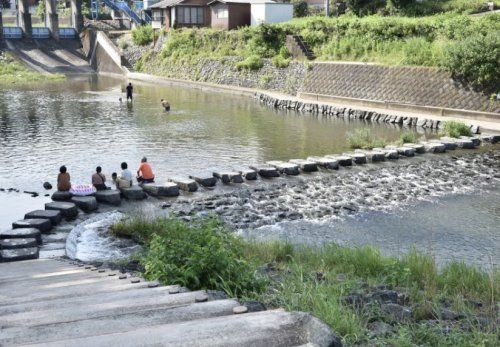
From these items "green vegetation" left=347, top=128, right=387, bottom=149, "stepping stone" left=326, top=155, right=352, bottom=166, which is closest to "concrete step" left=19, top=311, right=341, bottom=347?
"stepping stone" left=326, top=155, right=352, bottom=166

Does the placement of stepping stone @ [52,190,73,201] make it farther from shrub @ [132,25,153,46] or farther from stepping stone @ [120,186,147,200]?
shrub @ [132,25,153,46]

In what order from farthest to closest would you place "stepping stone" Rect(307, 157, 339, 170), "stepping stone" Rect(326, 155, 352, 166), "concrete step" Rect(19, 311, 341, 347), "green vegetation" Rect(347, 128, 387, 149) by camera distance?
"green vegetation" Rect(347, 128, 387, 149), "stepping stone" Rect(326, 155, 352, 166), "stepping stone" Rect(307, 157, 339, 170), "concrete step" Rect(19, 311, 341, 347)

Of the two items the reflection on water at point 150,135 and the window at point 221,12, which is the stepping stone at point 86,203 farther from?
the window at point 221,12

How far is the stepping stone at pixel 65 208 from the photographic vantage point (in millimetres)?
13141

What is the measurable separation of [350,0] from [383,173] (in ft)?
106

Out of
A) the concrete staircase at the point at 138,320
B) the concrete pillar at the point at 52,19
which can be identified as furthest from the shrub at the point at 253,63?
the concrete staircase at the point at 138,320

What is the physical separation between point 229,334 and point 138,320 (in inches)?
36.7

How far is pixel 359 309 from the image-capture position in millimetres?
6398

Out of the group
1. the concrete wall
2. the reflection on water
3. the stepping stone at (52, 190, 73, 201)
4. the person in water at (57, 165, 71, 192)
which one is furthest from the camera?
the concrete wall

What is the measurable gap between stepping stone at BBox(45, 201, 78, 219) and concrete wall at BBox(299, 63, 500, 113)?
20.7 metres

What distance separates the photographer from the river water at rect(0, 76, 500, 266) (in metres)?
12.8

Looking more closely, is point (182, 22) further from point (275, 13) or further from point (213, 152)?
point (213, 152)

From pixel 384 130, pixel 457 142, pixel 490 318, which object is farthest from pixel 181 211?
pixel 384 130

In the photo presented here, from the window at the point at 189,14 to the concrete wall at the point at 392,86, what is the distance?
22838 mm
